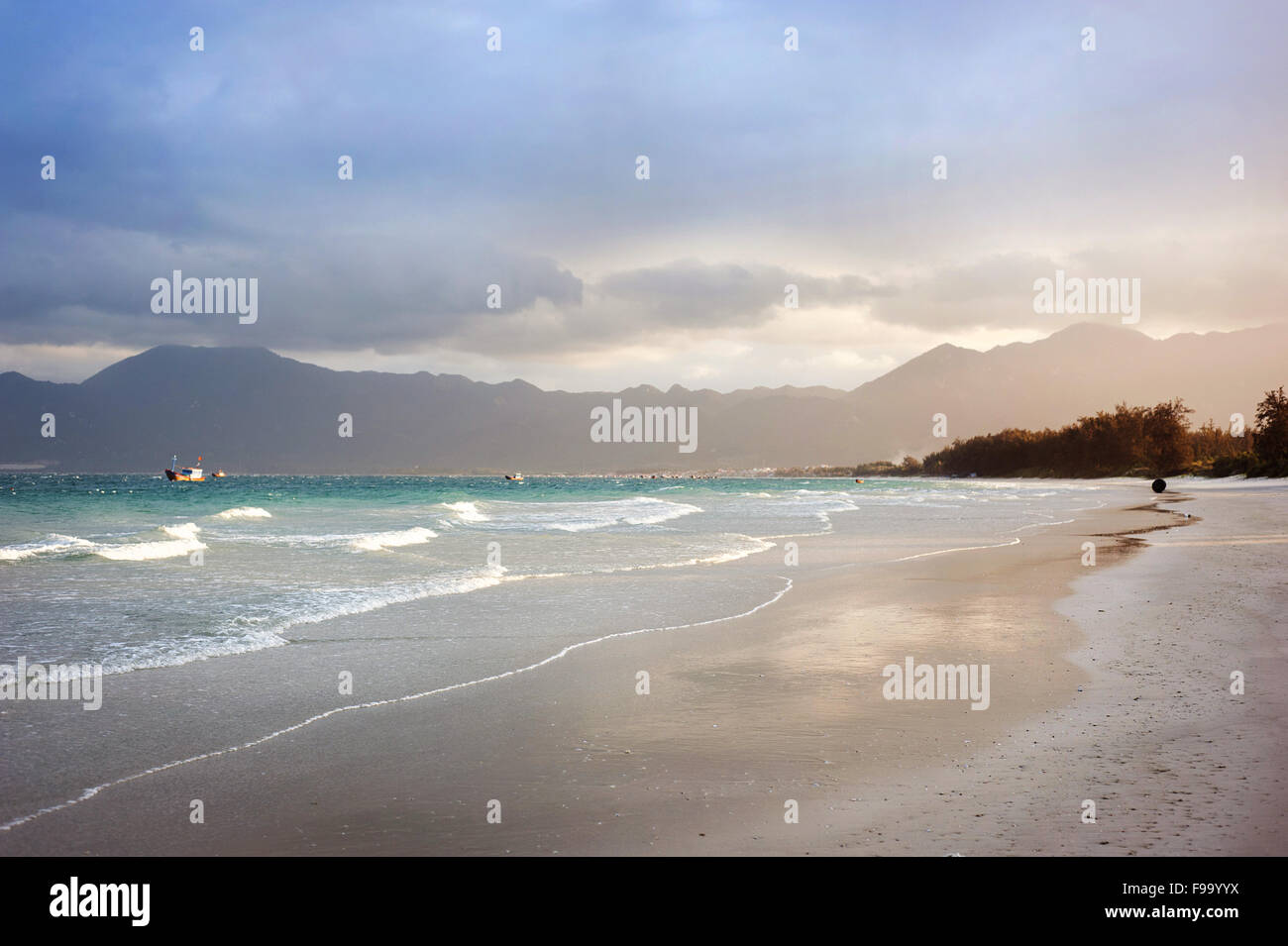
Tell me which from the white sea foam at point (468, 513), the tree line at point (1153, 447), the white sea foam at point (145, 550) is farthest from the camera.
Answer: the tree line at point (1153, 447)

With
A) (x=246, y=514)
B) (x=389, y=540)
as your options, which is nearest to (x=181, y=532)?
(x=389, y=540)

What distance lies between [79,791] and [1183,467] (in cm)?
13050

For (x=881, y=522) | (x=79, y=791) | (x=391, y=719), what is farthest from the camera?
(x=881, y=522)

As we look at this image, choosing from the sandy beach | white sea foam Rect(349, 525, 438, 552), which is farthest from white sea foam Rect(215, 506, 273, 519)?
the sandy beach

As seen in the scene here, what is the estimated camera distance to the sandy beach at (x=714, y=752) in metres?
4.79

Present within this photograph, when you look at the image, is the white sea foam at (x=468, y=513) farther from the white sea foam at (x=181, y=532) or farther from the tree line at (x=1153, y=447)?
the tree line at (x=1153, y=447)

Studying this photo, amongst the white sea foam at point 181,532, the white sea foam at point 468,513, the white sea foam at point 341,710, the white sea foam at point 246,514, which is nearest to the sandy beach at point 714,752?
the white sea foam at point 341,710

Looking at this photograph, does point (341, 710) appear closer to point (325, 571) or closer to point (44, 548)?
point (325, 571)

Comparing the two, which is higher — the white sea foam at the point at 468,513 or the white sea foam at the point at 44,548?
the white sea foam at the point at 44,548

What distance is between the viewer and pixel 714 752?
6457 millimetres
